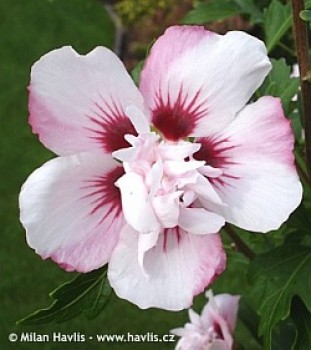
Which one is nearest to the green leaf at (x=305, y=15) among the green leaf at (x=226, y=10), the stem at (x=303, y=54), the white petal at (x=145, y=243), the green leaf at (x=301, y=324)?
the stem at (x=303, y=54)

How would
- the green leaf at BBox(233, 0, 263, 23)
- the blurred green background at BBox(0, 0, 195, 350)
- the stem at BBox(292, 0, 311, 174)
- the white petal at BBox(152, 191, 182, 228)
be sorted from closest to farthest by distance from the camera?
the white petal at BBox(152, 191, 182, 228) < the stem at BBox(292, 0, 311, 174) < the green leaf at BBox(233, 0, 263, 23) < the blurred green background at BBox(0, 0, 195, 350)

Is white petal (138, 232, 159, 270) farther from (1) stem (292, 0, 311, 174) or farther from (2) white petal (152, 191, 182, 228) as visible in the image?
(1) stem (292, 0, 311, 174)

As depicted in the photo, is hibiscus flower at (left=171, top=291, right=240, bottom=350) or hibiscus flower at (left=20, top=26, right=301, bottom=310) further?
hibiscus flower at (left=171, top=291, right=240, bottom=350)

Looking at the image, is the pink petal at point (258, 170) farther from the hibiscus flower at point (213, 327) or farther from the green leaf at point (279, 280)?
the hibiscus flower at point (213, 327)


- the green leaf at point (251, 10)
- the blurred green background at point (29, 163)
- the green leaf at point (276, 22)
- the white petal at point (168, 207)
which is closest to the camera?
A: the white petal at point (168, 207)

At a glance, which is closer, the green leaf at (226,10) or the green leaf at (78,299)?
the green leaf at (78,299)

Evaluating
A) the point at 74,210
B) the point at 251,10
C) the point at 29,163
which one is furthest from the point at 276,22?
the point at 29,163

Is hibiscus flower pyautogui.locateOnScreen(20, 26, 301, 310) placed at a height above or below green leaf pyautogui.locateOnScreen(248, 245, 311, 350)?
above

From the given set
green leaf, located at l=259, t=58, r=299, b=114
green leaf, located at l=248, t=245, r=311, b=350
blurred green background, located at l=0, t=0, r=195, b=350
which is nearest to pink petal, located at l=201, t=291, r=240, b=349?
green leaf, located at l=248, t=245, r=311, b=350

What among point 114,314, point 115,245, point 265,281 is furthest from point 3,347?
point 115,245
